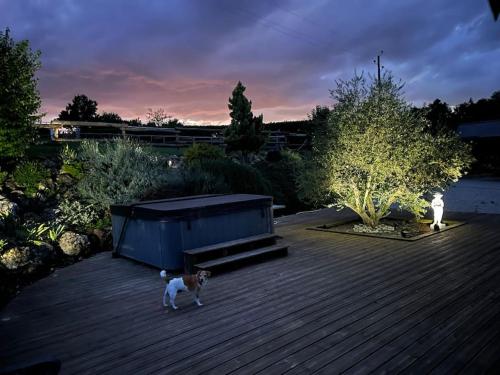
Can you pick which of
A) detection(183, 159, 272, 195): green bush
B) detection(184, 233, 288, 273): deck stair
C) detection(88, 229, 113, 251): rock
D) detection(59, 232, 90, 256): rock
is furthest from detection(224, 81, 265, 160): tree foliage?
detection(184, 233, 288, 273): deck stair

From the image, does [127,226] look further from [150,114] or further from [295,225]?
[150,114]

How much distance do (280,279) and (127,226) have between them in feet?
11.8

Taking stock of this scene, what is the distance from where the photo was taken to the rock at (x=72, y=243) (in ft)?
27.3

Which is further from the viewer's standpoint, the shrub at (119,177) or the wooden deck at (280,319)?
the shrub at (119,177)

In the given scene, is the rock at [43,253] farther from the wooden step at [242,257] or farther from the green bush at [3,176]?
the green bush at [3,176]

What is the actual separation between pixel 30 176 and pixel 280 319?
1046 centimetres

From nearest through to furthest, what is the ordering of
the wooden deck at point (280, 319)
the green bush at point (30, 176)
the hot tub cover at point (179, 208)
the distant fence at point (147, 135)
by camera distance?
the wooden deck at point (280, 319), the hot tub cover at point (179, 208), the green bush at point (30, 176), the distant fence at point (147, 135)

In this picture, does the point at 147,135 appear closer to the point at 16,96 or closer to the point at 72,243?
the point at 16,96

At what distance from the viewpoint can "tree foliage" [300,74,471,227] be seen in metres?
9.93

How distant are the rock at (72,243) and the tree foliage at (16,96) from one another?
5.56 m

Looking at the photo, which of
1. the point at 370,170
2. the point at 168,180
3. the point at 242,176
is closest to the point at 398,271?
the point at 370,170

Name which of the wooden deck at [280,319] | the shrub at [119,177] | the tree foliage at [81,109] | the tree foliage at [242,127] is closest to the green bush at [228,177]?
the shrub at [119,177]

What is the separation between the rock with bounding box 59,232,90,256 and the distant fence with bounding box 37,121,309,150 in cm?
1011

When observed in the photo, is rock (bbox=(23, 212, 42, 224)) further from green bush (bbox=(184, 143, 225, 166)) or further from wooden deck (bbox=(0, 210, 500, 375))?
green bush (bbox=(184, 143, 225, 166))
